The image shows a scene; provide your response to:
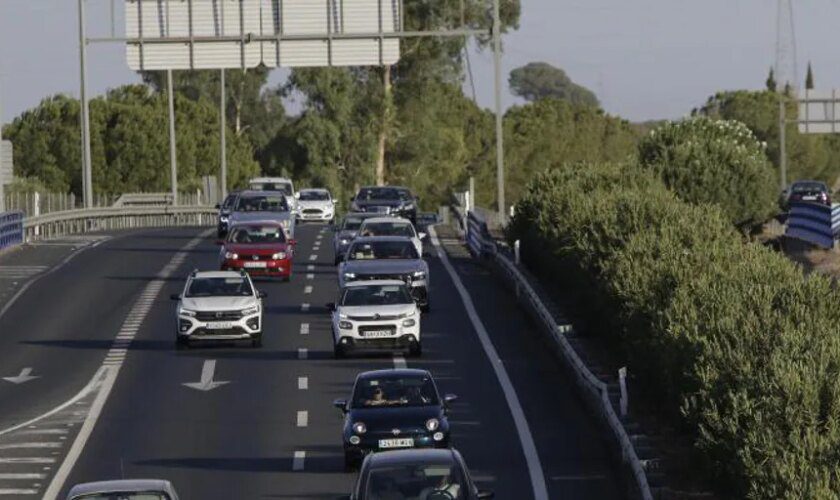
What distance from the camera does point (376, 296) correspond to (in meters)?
40.7

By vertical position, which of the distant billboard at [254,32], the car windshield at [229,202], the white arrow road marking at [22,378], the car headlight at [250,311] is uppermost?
the distant billboard at [254,32]

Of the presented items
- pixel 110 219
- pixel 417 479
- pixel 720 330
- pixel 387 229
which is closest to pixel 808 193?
pixel 110 219

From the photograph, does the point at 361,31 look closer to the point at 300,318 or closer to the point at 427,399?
the point at 300,318

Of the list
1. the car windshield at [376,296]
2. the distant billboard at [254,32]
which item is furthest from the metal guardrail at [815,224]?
the car windshield at [376,296]

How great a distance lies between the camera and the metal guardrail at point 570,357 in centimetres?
2559

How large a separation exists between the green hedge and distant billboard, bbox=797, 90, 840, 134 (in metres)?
51.5

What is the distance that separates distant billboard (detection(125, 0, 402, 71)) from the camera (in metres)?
62.3

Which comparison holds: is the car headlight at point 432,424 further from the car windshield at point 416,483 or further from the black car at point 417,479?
the car windshield at point 416,483

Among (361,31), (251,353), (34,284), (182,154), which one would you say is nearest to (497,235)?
(361,31)

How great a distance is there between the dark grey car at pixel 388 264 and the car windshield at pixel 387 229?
16.2ft

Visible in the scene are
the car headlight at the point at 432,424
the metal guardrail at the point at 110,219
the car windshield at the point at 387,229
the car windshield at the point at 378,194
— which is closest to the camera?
the car headlight at the point at 432,424

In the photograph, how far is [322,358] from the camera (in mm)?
40438

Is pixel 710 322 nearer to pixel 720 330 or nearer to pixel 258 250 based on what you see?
pixel 720 330

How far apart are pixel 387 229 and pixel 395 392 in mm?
26317
